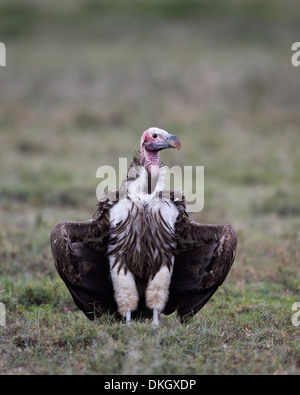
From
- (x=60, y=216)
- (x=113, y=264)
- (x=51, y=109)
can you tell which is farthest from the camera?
(x=51, y=109)

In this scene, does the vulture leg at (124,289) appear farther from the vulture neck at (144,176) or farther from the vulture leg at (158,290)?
the vulture neck at (144,176)

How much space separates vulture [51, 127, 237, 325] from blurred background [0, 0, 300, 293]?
1614mm

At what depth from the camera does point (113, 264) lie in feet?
18.0

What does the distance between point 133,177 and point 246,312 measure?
1.79 metres

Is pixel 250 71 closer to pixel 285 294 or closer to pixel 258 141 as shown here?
pixel 258 141

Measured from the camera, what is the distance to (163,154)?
13.4m

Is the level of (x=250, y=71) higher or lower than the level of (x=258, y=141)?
higher

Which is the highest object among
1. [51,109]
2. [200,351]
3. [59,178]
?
[51,109]

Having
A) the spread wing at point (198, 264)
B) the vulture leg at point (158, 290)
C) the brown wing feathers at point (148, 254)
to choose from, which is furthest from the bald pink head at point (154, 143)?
the vulture leg at point (158, 290)

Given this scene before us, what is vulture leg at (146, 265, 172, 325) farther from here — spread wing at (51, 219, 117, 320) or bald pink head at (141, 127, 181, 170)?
bald pink head at (141, 127, 181, 170)

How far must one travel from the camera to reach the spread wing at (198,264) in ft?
17.7

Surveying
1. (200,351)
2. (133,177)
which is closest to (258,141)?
(133,177)

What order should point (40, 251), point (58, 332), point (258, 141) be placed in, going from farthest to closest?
1. point (258, 141)
2. point (40, 251)
3. point (58, 332)

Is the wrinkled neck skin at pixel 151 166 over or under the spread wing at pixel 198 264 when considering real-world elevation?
over
